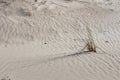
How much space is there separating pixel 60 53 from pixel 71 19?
2535mm

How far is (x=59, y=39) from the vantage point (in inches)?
292

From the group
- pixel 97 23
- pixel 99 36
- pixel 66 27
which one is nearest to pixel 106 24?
pixel 97 23

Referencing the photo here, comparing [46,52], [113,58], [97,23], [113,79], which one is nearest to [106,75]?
[113,79]

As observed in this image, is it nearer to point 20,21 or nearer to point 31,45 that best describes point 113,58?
point 31,45

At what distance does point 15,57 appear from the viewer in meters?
6.37

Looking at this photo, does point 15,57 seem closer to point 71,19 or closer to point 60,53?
point 60,53

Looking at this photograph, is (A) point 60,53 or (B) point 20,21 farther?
(B) point 20,21

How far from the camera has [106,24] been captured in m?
8.32

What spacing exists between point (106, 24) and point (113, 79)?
341cm

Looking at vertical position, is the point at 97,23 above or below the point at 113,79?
above

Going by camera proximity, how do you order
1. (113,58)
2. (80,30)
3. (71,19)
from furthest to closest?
(71,19) < (80,30) < (113,58)

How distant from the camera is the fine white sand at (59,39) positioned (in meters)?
5.68

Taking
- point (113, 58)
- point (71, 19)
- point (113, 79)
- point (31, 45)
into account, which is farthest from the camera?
point (71, 19)

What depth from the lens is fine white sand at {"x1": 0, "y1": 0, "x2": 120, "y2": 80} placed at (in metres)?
5.68
